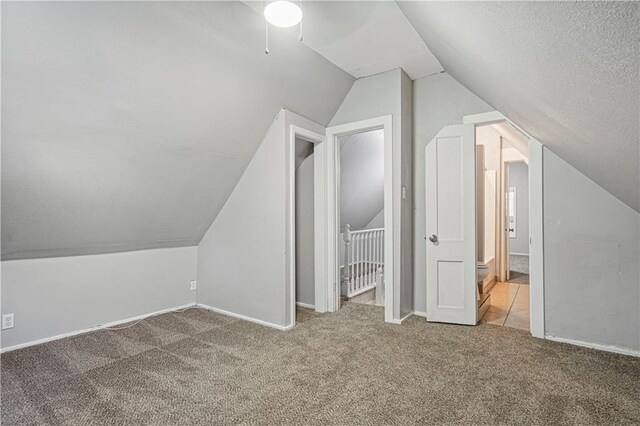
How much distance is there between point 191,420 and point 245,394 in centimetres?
35

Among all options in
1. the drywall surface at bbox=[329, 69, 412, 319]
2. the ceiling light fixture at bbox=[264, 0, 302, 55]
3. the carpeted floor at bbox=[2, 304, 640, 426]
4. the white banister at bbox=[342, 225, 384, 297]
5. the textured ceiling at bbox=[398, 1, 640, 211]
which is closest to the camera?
the textured ceiling at bbox=[398, 1, 640, 211]

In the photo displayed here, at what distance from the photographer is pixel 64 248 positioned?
3.03 m

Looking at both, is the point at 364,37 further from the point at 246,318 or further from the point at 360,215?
the point at 360,215

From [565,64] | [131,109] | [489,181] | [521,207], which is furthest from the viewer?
[521,207]

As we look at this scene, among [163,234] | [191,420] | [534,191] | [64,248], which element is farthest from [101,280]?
[534,191]

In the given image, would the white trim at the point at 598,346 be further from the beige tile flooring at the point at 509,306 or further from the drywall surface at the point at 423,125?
the drywall surface at the point at 423,125

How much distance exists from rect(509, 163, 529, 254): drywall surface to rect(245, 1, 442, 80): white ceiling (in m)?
7.16

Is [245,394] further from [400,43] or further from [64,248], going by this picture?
[400,43]

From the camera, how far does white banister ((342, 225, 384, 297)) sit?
4594 mm

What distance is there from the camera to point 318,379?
223 centimetres

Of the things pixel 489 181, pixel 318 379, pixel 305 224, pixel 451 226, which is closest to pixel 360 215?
pixel 489 181

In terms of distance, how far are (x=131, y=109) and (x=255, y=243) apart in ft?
5.45

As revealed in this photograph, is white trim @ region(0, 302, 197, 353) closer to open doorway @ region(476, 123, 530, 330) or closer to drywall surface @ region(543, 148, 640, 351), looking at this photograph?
open doorway @ region(476, 123, 530, 330)

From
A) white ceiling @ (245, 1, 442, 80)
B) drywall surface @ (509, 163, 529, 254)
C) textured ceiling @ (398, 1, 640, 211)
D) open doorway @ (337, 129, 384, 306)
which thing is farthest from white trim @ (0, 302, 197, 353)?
drywall surface @ (509, 163, 529, 254)
